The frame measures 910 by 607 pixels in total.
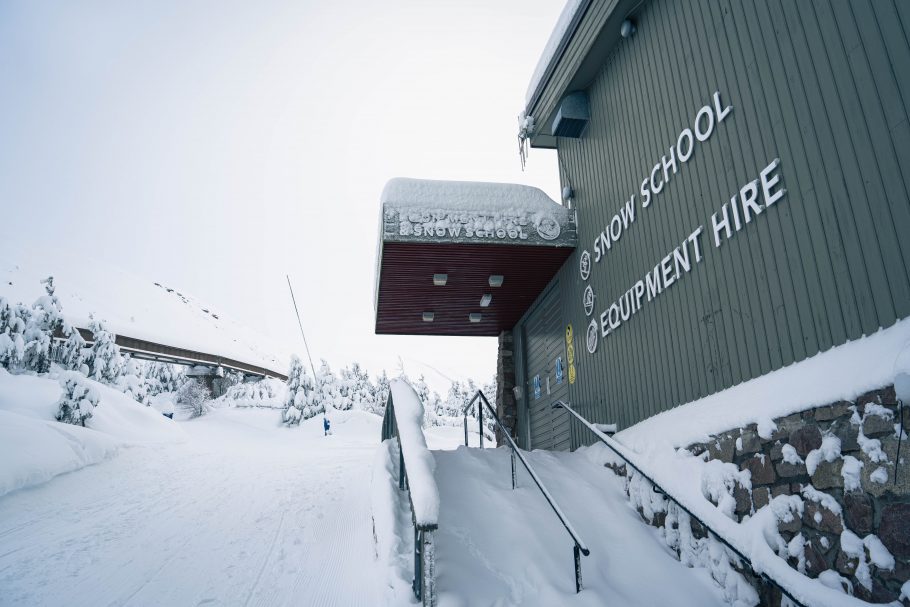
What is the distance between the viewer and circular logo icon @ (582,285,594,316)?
848 cm

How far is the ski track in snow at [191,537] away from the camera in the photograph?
16.6ft

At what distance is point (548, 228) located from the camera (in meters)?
8.95

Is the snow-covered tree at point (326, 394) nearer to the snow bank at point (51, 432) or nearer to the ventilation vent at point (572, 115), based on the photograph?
the snow bank at point (51, 432)

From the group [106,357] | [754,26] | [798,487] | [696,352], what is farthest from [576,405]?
[106,357]

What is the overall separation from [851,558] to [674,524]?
1.85 meters

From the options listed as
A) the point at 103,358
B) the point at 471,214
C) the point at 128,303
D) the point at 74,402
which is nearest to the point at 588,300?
the point at 471,214

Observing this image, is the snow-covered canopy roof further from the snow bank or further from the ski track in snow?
the snow bank

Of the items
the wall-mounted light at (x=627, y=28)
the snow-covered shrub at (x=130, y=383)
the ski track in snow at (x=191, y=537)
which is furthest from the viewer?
the snow-covered shrub at (x=130, y=383)

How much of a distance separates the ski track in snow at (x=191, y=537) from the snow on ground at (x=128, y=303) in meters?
22.4

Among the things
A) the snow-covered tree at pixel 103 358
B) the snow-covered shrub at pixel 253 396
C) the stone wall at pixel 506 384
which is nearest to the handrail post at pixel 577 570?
the stone wall at pixel 506 384

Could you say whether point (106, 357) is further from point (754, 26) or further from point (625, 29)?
point (754, 26)

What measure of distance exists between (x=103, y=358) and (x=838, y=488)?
23950 millimetres

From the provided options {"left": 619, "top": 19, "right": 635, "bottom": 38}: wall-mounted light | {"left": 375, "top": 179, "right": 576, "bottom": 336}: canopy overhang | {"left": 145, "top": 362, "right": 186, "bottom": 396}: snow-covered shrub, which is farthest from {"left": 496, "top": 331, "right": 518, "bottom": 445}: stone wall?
{"left": 145, "top": 362, "right": 186, "bottom": 396}: snow-covered shrub

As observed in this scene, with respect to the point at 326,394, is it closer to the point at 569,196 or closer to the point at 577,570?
the point at 569,196
